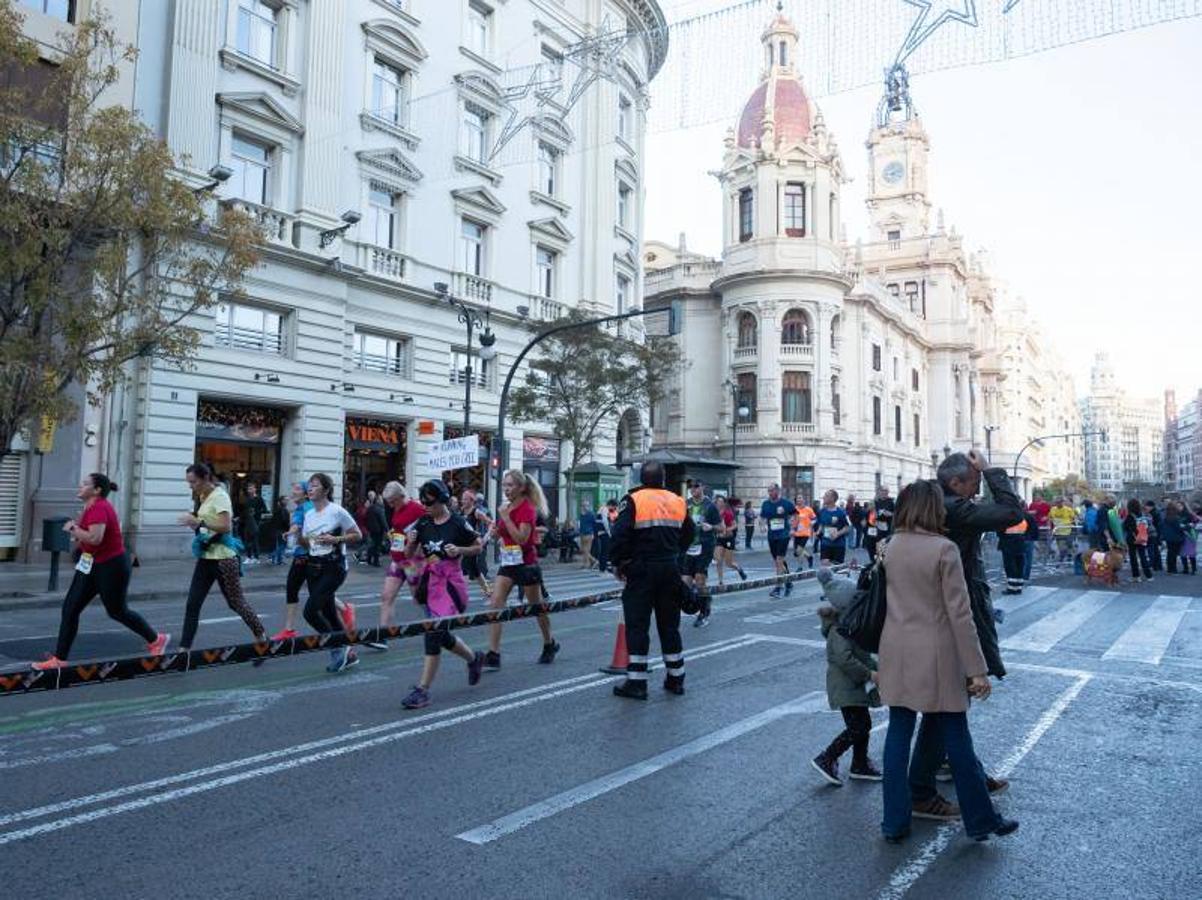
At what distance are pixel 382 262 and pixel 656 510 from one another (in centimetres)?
2105

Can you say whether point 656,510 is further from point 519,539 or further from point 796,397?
point 796,397

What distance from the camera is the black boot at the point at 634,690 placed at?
23.4 feet

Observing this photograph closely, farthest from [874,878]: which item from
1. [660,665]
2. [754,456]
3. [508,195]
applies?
[754,456]

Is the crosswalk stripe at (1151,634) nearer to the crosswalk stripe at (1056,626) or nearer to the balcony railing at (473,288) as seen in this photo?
the crosswalk stripe at (1056,626)

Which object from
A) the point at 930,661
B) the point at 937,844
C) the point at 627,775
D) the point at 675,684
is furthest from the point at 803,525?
the point at 930,661

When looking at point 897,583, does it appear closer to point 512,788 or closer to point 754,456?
point 512,788

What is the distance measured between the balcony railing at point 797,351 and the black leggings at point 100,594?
45.8 meters

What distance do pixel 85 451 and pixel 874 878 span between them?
65.9 ft

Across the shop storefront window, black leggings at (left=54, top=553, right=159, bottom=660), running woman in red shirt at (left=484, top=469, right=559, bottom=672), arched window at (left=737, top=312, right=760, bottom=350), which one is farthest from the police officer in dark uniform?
arched window at (left=737, top=312, right=760, bottom=350)

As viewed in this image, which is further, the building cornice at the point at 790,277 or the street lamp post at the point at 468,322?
the building cornice at the point at 790,277

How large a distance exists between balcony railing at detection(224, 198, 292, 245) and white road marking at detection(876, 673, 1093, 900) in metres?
20.0

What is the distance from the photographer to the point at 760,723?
6461 millimetres

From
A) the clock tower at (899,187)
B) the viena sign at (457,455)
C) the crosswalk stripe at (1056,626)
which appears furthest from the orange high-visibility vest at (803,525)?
the clock tower at (899,187)

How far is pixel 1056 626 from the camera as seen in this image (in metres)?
12.0
